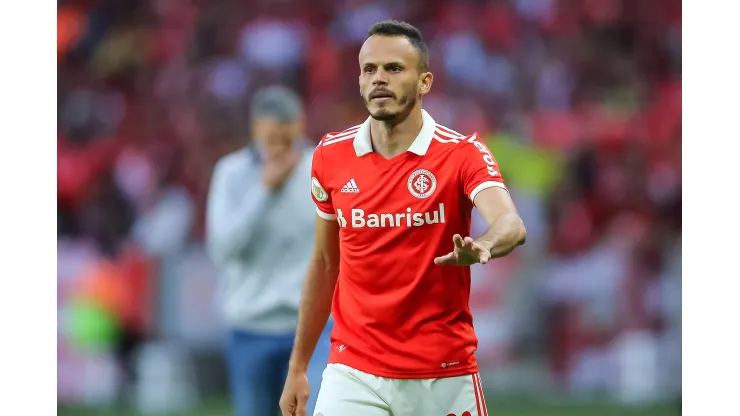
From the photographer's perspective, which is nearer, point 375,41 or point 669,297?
point 375,41

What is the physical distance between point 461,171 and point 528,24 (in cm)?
518

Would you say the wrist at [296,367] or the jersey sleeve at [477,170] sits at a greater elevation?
the jersey sleeve at [477,170]

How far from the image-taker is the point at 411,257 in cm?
297

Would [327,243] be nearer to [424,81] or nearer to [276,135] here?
[424,81]

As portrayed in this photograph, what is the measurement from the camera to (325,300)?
325 centimetres

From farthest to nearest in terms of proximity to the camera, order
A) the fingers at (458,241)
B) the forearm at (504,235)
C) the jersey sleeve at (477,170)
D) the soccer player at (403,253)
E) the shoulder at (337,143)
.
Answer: the shoulder at (337,143)
the soccer player at (403,253)
the jersey sleeve at (477,170)
the forearm at (504,235)
the fingers at (458,241)

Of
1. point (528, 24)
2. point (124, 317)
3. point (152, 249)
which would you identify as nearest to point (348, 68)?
point (528, 24)

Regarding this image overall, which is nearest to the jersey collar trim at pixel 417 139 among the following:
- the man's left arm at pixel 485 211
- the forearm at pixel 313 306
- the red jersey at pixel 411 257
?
the red jersey at pixel 411 257

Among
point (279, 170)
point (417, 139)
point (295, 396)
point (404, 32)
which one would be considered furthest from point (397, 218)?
point (279, 170)

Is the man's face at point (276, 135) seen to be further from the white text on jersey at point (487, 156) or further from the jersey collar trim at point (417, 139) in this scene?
the white text on jersey at point (487, 156)

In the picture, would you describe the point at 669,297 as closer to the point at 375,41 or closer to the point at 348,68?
the point at 348,68

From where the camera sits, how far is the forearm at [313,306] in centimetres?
324

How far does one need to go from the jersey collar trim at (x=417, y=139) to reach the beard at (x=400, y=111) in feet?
0.26

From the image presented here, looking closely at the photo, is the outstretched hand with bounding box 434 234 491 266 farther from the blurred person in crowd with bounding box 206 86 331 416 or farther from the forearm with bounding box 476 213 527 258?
the blurred person in crowd with bounding box 206 86 331 416
